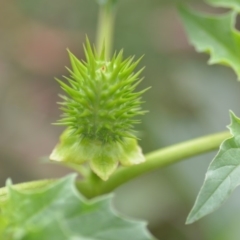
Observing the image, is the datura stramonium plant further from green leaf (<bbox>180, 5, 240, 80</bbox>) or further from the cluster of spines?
green leaf (<bbox>180, 5, 240, 80</bbox>)

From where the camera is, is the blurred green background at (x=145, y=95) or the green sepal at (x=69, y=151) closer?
the green sepal at (x=69, y=151)

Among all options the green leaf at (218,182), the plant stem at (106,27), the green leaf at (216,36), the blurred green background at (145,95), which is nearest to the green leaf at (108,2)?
the plant stem at (106,27)

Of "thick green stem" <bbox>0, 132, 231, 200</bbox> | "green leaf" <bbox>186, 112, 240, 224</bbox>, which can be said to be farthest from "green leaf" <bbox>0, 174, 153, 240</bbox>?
"thick green stem" <bbox>0, 132, 231, 200</bbox>

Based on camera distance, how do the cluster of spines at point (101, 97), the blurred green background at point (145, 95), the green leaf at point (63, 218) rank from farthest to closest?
the blurred green background at point (145, 95)
the cluster of spines at point (101, 97)
the green leaf at point (63, 218)

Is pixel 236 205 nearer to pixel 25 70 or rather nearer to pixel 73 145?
pixel 73 145

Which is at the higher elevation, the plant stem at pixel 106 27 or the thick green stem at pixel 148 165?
the plant stem at pixel 106 27

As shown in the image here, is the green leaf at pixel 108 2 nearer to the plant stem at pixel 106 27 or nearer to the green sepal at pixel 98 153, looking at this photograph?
the plant stem at pixel 106 27

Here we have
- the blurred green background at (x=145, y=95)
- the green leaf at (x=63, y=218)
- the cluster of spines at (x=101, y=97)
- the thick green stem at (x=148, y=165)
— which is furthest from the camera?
the blurred green background at (x=145, y=95)

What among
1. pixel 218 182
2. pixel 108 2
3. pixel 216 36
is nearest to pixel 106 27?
pixel 108 2
